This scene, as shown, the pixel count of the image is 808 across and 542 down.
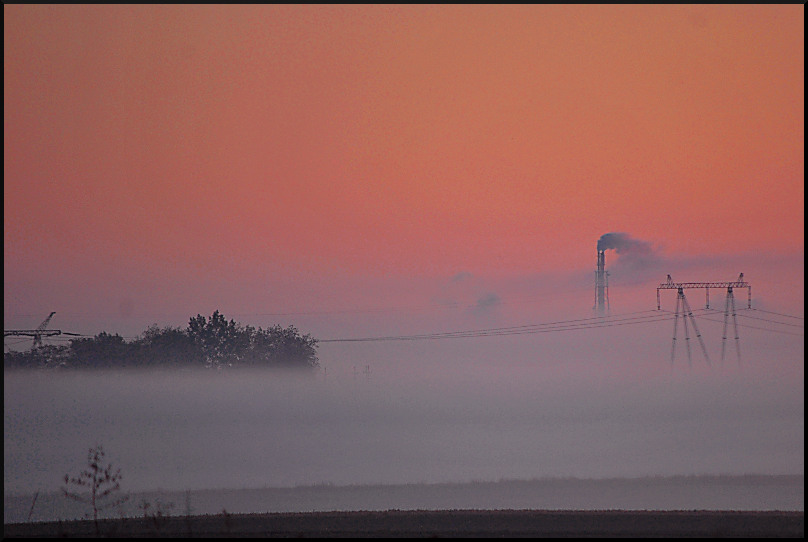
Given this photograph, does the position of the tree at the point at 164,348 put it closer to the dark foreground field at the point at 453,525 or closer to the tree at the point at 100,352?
the tree at the point at 100,352

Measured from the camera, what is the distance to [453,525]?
840 inches

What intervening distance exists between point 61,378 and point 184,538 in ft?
300

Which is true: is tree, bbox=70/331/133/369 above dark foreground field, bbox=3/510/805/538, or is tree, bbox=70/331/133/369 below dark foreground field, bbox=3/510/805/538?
below

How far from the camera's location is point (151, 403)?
100812mm

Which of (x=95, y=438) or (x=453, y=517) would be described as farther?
(x=95, y=438)

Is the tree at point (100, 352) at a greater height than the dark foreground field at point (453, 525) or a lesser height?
lesser

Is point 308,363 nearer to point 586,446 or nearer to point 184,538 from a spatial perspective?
point 586,446

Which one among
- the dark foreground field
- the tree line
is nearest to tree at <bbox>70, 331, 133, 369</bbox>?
the tree line

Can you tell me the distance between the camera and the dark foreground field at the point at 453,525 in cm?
2006

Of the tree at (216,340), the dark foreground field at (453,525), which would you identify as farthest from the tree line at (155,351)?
the dark foreground field at (453,525)

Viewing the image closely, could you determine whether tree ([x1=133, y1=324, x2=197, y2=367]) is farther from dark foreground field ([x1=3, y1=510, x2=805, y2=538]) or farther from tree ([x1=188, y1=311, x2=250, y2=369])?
dark foreground field ([x1=3, y1=510, x2=805, y2=538])

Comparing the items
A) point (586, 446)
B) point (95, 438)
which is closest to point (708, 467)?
point (586, 446)

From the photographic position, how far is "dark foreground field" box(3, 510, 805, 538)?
65.8ft

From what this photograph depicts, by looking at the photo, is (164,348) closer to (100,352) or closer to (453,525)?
(100,352)
